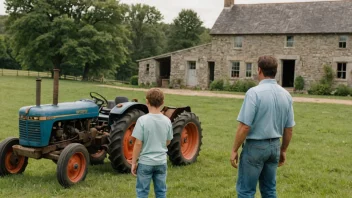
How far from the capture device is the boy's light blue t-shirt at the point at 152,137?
4.64 m

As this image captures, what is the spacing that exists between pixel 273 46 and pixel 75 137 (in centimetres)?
2679

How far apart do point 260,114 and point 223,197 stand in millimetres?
1998

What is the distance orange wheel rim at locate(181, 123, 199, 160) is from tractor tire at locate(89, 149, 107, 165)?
151 centimetres

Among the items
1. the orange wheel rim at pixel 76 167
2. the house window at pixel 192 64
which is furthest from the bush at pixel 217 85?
the orange wheel rim at pixel 76 167

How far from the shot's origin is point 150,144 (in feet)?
15.3

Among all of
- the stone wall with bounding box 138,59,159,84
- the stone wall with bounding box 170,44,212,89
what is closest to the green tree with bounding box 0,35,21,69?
the stone wall with bounding box 138,59,159,84

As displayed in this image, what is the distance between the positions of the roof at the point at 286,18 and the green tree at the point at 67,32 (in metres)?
12.8

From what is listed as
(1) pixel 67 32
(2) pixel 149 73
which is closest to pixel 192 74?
(2) pixel 149 73

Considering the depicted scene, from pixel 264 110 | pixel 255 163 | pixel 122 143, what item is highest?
pixel 264 110

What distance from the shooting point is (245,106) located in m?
4.33

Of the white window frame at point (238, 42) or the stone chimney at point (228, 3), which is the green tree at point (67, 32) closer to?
the stone chimney at point (228, 3)

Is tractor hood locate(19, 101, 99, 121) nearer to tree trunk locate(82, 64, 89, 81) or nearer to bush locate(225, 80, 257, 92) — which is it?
bush locate(225, 80, 257, 92)

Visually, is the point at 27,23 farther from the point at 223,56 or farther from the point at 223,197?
the point at 223,197

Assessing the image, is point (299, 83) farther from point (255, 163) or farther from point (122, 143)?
point (255, 163)
